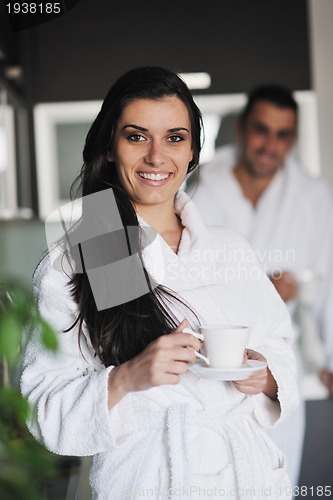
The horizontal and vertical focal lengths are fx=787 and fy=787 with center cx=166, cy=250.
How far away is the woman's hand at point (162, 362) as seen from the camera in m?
0.96

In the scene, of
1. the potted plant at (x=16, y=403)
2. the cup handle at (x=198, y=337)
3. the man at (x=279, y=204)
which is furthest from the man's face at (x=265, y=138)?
the potted plant at (x=16, y=403)

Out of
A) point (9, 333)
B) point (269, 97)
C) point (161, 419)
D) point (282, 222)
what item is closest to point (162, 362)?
point (161, 419)

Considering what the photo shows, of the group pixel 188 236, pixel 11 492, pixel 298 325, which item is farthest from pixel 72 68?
pixel 11 492

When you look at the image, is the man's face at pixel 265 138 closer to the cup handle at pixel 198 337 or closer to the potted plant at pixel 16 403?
the cup handle at pixel 198 337

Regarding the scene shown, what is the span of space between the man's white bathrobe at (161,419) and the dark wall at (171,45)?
3.97 ft

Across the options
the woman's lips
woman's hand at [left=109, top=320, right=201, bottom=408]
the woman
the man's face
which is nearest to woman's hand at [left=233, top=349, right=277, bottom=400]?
the woman

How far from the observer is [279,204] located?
7.42 feet

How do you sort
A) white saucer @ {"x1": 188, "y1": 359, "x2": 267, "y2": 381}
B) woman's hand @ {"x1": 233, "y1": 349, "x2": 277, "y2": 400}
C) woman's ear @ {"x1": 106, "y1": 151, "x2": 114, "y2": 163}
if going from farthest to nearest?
woman's ear @ {"x1": 106, "y1": 151, "x2": 114, "y2": 163} < woman's hand @ {"x1": 233, "y1": 349, "x2": 277, "y2": 400} < white saucer @ {"x1": 188, "y1": 359, "x2": 267, "y2": 381}

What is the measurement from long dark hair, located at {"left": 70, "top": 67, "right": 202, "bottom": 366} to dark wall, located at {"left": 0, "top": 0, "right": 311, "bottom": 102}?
1100mm

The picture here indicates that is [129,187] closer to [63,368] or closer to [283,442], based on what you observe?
[63,368]

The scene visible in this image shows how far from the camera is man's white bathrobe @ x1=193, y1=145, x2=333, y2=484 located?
7.30 ft

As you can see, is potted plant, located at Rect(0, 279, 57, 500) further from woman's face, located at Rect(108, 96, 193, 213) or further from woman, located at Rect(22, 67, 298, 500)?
woman's face, located at Rect(108, 96, 193, 213)

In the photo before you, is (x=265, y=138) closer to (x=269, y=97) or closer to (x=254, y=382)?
(x=269, y=97)

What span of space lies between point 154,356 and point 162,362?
0.01 meters
